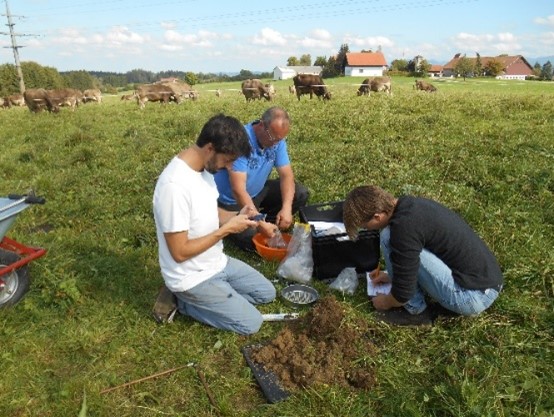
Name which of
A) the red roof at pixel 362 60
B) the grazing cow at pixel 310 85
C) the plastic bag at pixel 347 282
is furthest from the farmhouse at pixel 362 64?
the plastic bag at pixel 347 282

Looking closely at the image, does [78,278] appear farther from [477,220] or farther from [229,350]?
[477,220]

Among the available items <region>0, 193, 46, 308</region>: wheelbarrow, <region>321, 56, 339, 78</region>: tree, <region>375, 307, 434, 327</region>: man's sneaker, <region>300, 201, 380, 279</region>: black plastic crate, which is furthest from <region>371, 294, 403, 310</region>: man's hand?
<region>321, 56, 339, 78</region>: tree

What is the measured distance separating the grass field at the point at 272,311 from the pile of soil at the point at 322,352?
0.09m

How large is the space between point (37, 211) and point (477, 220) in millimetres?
5628

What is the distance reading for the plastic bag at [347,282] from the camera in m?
3.83

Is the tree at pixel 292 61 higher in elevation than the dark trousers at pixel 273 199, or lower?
higher

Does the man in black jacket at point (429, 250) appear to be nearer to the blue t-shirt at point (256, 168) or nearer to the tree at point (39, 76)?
the blue t-shirt at point (256, 168)

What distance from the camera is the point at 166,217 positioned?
2.89 meters

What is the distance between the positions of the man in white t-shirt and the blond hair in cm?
77

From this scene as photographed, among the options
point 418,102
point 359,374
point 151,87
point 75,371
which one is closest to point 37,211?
point 75,371

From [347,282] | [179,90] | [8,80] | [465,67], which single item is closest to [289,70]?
[465,67]

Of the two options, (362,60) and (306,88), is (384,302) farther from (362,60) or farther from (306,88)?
(362,60)

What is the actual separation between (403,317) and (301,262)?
1.06m

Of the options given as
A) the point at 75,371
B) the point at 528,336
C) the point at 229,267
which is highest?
the point at 229,267
